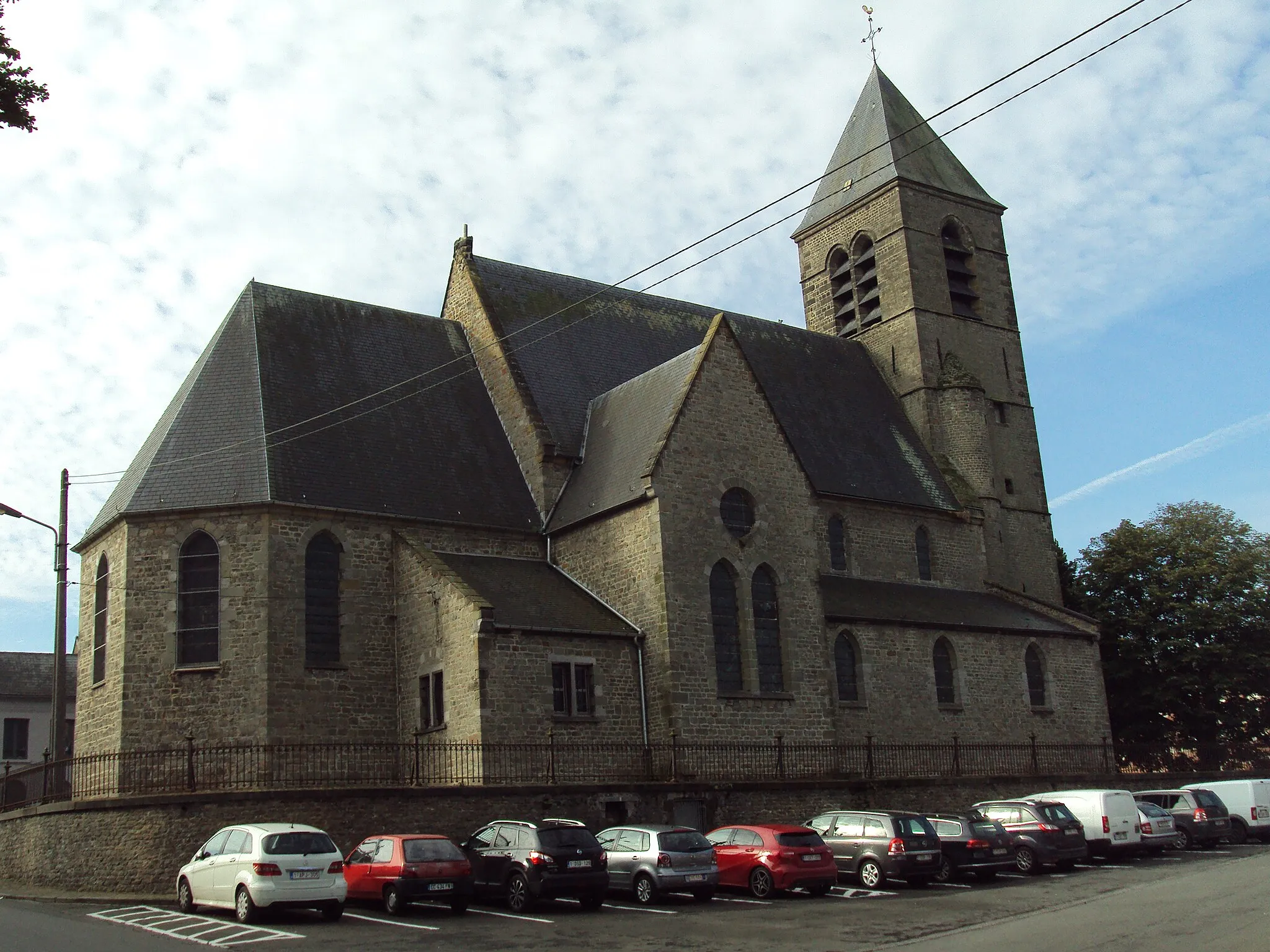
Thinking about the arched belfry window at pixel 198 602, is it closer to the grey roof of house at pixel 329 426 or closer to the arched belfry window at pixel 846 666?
the grey roof of house at pixel 329 426

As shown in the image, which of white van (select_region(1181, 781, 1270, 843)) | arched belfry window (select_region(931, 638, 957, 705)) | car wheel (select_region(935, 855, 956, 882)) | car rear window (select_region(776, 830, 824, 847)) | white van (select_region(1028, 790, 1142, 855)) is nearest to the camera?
car rear window (select_region(776, 830, 824, 847))

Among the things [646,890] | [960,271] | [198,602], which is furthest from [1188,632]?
[198,602]

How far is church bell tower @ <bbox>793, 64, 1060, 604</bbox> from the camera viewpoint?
40.0 m

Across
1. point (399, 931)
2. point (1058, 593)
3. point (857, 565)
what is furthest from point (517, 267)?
point (399, 931)

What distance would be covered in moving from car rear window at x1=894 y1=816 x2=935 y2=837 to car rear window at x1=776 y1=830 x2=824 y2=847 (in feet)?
5.28

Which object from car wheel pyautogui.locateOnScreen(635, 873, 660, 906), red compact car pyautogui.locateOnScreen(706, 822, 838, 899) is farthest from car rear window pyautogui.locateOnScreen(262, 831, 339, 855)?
red compact car pyautogui.locateOnScreen(706, 822, 838, 899)

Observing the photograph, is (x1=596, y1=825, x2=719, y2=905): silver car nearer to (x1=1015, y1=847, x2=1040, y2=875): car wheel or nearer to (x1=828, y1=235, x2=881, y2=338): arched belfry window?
(x1=1015, y1=847, x2=1040, y2=875): car wheel

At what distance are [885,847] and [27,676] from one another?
142 ft

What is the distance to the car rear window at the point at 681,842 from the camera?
19359 mm

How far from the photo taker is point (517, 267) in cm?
3609

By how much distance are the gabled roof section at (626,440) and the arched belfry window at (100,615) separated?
9.69 meters

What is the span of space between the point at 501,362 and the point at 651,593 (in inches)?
338

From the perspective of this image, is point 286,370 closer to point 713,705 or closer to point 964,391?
point 713,705

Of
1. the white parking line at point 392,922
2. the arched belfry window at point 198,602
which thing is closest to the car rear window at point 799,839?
the white parking line at point 392,922
